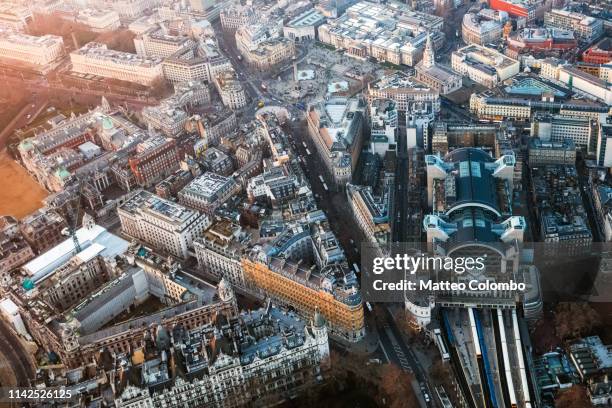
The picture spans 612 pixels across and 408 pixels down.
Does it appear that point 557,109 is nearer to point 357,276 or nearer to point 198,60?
point 357,276

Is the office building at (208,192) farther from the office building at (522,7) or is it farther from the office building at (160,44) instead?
the office building at (522,7)

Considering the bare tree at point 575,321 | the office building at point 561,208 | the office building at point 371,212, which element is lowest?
the bare tree at point 575,321

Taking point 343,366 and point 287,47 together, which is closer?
point 343,366

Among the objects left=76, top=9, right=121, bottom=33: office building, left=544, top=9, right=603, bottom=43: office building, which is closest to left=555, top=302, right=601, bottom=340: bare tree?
left=544, top=9, right=603, bottom=43: office building

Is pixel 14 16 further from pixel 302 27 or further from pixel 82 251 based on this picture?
pixel 82 251

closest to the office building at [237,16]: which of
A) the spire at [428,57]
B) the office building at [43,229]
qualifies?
the spire at [428,57]

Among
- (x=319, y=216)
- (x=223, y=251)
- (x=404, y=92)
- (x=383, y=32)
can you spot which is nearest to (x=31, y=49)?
(x=383, y=32)

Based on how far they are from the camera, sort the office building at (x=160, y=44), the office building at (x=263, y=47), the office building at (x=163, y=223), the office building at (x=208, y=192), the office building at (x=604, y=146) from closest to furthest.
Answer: the office building at (x=163, y=223) → the office building at (x=208, y=192) → the office building at (x=604, y=146) → the office building at (x=263, y=47) → the office building at (x=160, y=44)

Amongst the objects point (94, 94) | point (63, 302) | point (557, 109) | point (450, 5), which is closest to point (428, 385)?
point (63, 302)
